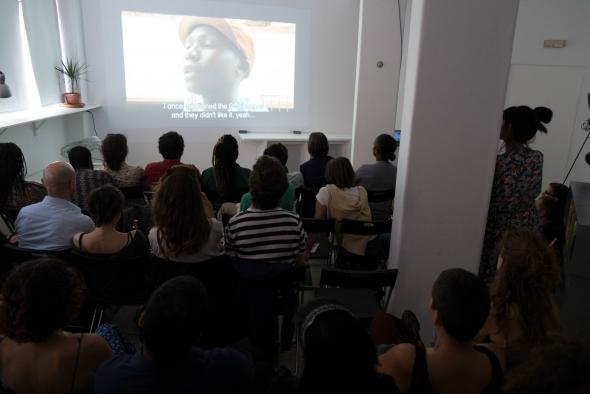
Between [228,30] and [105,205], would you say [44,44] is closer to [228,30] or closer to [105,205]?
[228,30]

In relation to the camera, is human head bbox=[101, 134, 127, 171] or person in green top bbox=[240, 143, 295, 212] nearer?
person in green top bbox=[240, 143, 295, 212]

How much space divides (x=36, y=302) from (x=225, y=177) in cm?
196

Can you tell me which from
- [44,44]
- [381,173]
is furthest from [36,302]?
[44,44]

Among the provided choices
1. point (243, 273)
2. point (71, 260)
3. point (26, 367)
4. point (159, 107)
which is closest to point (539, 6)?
point (159, 107)

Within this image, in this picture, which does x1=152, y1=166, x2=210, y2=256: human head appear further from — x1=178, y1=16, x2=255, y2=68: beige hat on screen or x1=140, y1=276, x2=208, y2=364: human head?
x1=178, y1=16, x2=255, y2=68: beige hat on screen

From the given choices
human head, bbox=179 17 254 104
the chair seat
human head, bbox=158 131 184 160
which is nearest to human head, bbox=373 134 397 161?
the chair seat

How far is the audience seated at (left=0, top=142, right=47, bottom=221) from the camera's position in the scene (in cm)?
249

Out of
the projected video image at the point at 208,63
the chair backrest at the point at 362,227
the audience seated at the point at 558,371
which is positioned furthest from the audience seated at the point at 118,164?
the projected video image at the point at 208,63

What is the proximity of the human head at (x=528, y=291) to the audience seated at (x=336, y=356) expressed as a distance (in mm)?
737

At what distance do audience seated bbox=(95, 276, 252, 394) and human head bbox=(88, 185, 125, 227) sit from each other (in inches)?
43.3

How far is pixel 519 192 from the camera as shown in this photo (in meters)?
2.59

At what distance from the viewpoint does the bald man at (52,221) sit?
7.20 ft

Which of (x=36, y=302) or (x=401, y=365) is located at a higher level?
(x=36, y=302)

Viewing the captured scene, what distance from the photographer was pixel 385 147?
140 inches
